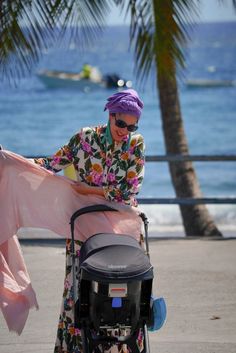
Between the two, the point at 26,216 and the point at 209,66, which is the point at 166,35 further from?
the point at 209,66

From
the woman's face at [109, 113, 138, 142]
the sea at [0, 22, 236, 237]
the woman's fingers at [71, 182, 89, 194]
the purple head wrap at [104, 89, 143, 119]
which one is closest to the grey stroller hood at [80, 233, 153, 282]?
the woman's fingers at [71, 182, 89, 194]

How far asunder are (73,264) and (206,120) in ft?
146

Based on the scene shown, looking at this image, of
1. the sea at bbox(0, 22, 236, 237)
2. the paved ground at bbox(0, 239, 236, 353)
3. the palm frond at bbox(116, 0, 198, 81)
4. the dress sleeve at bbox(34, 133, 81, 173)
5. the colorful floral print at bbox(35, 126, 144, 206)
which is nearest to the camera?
the colorful floral print at bbox(35, 126, 144, 206)

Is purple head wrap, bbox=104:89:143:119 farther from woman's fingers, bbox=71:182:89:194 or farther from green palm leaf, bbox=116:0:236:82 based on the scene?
green palm leaf, bbox=116:0:236:82

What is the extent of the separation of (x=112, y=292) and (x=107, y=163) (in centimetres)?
90

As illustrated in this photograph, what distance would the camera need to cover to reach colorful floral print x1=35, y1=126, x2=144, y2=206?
5.40 m

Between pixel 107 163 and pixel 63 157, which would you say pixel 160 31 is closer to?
pixel 63 157

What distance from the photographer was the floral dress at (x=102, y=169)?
5.40 metres

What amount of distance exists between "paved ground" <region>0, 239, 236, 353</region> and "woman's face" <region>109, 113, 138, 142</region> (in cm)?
177

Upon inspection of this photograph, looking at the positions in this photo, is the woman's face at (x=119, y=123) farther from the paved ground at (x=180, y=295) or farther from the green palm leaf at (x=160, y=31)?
the green palm leaf at (x=160, y=31)

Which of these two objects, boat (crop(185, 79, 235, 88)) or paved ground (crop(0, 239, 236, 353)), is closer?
paved ground (crop(0, 239, 236, 353))

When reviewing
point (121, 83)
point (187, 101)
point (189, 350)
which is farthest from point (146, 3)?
point (187, 101)

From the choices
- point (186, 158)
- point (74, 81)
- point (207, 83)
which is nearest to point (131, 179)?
point (186, 158)

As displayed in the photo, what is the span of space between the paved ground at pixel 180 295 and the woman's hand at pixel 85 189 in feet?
4.65
